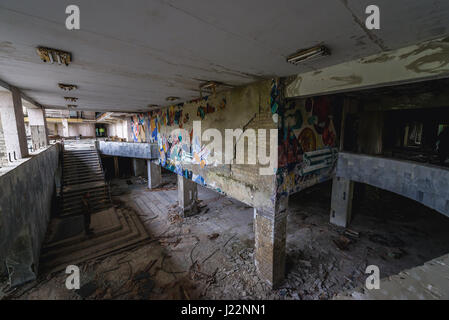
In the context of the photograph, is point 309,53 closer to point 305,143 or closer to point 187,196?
point 305,143

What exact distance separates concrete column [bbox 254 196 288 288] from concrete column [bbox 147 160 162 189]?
1123cm

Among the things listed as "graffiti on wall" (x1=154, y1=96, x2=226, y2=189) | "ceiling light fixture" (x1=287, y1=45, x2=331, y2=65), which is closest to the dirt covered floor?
"graffiti on wall" (x1=154, y1=96, x2=226, y2=189)

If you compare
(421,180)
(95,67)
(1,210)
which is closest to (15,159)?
(1,210)

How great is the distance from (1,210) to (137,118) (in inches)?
517

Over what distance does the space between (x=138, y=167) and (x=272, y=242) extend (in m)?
16.6

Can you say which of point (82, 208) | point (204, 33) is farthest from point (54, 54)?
point (82, 208)

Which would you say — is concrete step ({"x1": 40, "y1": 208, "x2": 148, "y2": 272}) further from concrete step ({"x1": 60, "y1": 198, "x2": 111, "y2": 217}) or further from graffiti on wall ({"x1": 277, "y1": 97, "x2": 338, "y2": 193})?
graffiti on wall ({"x1": 277, "y1": 97, "x2": 338, "y2": 193})

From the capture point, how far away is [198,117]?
24.2 ft

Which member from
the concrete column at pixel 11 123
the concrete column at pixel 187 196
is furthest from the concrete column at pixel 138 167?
the concrete column at pixel 11 123

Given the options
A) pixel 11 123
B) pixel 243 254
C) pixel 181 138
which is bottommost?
pixel 243 254

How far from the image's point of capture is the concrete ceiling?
189cm

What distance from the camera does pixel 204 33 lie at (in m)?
2.43

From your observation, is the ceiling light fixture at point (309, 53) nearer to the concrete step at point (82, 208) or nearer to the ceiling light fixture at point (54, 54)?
the ceiling light fixture at point (54, 54)
